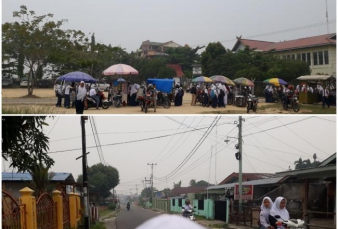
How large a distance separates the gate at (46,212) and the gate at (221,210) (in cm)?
669

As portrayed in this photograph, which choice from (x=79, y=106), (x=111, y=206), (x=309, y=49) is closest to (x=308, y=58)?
(x=309, y=49)

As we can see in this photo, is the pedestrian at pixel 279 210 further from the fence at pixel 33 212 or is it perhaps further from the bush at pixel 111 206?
the bush at pixel 111 206

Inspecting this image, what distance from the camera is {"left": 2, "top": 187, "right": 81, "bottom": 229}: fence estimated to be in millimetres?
5910

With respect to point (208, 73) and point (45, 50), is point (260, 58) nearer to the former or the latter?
point (208, 73)

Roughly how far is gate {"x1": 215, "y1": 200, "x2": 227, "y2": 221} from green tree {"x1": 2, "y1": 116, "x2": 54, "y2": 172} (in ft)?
25.0

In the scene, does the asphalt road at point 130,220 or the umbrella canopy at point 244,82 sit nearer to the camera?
the asphalt road at point 130,220

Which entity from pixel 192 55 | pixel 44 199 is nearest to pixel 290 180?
pixel 192 55

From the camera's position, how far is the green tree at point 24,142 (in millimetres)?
7395

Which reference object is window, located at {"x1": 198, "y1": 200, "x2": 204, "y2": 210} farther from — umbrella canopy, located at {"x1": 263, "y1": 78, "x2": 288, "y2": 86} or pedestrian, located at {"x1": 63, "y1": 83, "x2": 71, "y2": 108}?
pedestrian, located at {"x1": 63, "y1": 83, "x2": 71, "y2": 108}

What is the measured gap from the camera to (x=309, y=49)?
42.7 feet

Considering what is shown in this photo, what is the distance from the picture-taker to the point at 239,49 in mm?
14945

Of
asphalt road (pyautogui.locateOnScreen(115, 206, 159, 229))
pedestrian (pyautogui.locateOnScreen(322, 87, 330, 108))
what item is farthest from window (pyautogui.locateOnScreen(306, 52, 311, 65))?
asphalt road (pyautogui.locateOnScreen(115, 206, 159, 229))

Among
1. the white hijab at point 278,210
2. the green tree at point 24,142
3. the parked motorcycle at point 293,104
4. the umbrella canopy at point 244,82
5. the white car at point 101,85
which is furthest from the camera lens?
the umbrella canopy at point 244,82

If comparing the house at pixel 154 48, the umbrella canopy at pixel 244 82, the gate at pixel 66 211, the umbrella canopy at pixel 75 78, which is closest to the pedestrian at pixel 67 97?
the umbrella canopy at pixel 75 78
